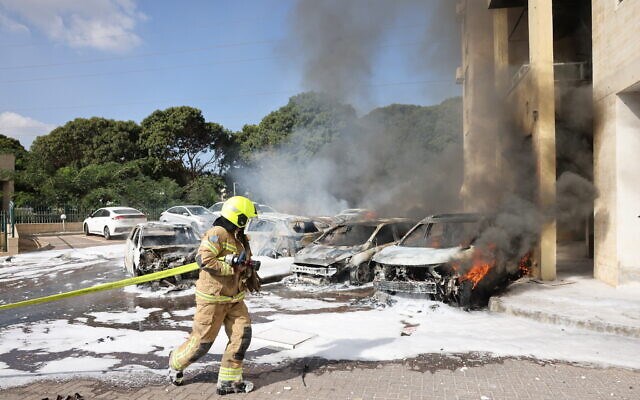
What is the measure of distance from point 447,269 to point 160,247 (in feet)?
20.0

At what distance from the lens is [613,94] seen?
796 cm

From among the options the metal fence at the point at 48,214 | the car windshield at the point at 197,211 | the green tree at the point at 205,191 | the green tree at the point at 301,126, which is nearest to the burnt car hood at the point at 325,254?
the car windshield at the point at 197,211

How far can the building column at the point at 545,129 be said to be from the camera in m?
8.77

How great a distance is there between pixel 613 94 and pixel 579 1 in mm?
6221

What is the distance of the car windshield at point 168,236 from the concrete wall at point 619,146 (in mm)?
8275

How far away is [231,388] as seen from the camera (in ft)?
13.6

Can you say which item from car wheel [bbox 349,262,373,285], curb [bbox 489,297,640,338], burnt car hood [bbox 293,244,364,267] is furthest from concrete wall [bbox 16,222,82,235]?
curb [bbox 489,297,640,338]

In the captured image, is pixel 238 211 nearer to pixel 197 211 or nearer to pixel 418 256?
pixel 418 256

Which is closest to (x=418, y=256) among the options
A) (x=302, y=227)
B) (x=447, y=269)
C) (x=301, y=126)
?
(x=447, y=269)

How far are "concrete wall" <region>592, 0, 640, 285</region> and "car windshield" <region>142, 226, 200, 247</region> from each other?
8.27m

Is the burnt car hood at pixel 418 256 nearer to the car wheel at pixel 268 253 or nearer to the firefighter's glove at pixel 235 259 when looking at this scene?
the firefighter's glove at pixel 235 259

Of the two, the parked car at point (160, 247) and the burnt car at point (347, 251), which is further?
the parked car at point (160, 247)

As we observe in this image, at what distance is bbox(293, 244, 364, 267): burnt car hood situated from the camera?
30.8 ft

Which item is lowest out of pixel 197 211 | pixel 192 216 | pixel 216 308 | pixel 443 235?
pixel 216 308
